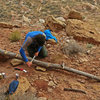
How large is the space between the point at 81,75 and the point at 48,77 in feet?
2.71

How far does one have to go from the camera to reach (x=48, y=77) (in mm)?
2822

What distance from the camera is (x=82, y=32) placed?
4766 mm

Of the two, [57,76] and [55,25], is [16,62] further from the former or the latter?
[55,25]

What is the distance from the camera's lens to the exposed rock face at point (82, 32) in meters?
4.60

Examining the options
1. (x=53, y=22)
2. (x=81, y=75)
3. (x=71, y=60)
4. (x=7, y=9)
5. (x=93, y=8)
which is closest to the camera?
(x=81, y=75)

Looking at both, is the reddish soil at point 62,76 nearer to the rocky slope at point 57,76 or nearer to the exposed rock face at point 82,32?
the rocky slope at point 57,76

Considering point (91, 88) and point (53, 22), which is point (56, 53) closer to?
point (91, 88)

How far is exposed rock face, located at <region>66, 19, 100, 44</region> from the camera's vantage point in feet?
15.1

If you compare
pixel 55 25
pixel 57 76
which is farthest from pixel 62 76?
pixel 55 25

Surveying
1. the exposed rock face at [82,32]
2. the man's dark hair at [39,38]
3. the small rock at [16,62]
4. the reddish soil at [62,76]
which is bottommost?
the reddish soil at [62,76]

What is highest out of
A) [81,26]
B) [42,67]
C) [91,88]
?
[81,26]

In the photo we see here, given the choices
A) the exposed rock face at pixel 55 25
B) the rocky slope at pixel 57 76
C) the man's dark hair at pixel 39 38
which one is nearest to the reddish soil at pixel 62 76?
the rocky slope at pixel 57 76

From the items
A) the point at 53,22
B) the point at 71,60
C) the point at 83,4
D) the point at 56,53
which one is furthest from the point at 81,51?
the point at 83,4

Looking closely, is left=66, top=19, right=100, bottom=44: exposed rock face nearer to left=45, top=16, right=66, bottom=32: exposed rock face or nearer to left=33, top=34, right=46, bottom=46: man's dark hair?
left=45, top=16, right=66, bottom=32: exposed rock face
